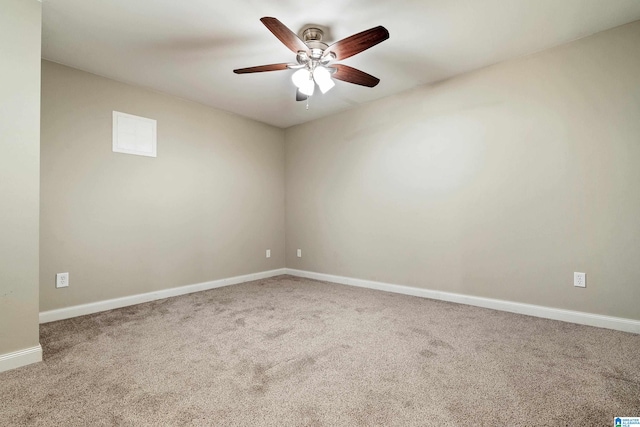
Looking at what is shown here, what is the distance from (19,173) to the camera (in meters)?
1.95

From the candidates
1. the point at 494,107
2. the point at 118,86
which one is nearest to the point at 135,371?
the point at 118,86

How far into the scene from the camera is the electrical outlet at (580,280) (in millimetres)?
2578

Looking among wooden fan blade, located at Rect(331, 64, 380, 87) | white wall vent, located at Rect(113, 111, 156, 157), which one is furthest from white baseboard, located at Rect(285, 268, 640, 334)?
white wall vent, located at Rect(113, 111, 156, 157)

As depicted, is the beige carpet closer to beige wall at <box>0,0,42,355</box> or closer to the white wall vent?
beige wall at <box>0,0,42,355</box>

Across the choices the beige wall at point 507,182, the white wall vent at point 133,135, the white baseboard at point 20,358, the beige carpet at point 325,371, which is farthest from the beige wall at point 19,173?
the beige wall at point 507,182

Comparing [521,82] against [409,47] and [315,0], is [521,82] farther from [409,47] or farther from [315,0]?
[315,0]

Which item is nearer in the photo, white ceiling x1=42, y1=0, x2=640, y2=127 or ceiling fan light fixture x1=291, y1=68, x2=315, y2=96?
white ceiling x1=42, y1=0, x2=640, y2=127

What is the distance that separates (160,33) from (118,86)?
118 cm

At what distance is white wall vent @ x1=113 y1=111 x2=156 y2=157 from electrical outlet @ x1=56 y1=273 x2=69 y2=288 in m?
1.32

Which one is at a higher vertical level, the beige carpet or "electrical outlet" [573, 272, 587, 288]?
"electrical outlet" [573, 272, 587, 288]

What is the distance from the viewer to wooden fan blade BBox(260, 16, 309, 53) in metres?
1.80

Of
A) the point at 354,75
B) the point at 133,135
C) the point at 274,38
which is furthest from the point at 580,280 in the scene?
the point at 133,135

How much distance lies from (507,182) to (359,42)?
2001 mm

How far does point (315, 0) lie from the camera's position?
2.11 metres
